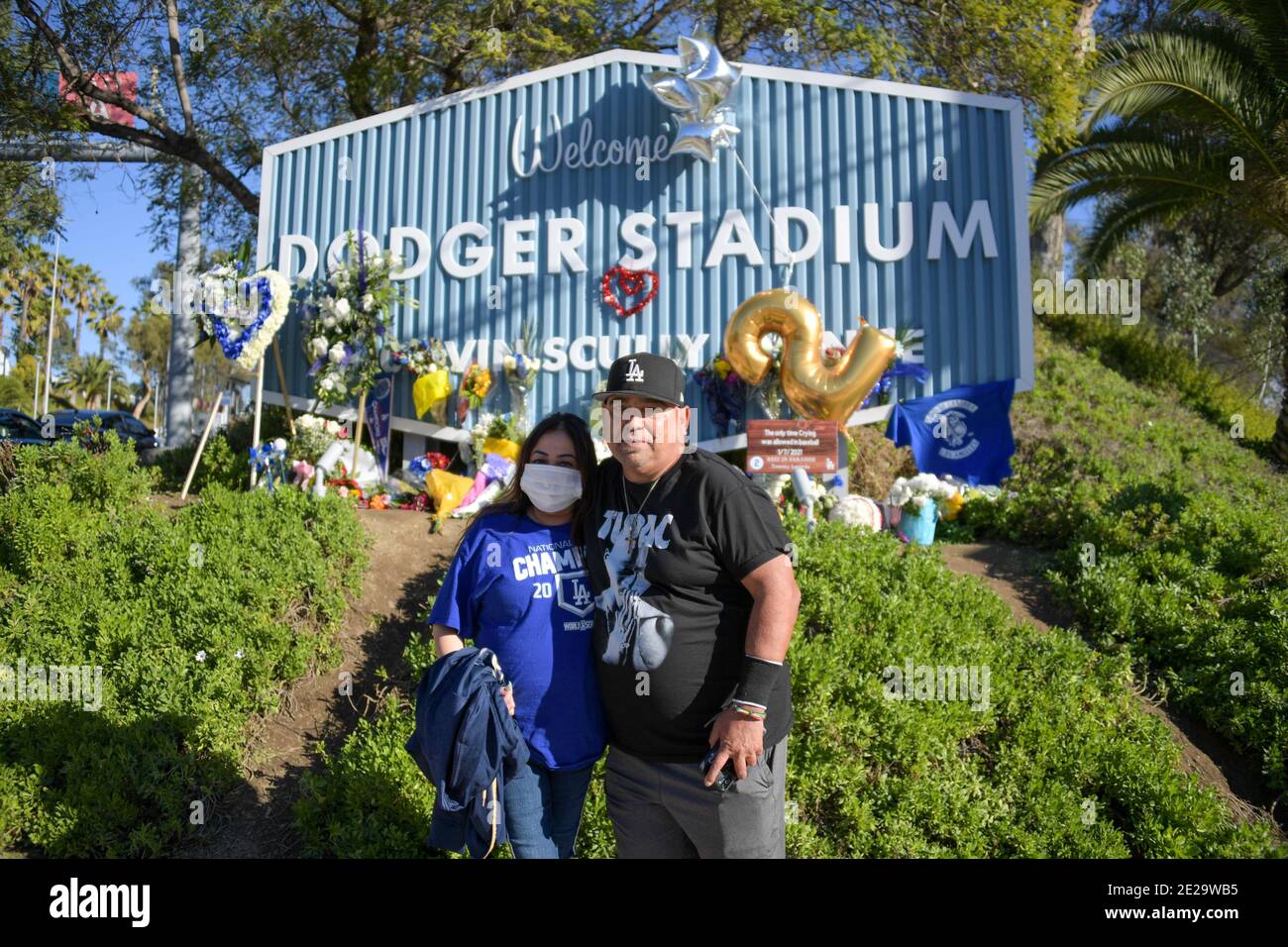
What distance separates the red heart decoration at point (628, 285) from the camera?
1046 centimetres

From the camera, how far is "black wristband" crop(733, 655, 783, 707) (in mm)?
2754

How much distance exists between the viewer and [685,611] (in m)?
2.87

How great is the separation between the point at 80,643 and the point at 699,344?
249 inches

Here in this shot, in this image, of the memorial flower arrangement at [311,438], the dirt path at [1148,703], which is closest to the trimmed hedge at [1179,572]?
the dirt path at [1148,703]

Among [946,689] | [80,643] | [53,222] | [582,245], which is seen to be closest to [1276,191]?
[582,245]

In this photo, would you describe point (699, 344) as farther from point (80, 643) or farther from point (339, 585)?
point (80, 643)

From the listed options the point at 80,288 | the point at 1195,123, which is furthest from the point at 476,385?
the point at 80,288

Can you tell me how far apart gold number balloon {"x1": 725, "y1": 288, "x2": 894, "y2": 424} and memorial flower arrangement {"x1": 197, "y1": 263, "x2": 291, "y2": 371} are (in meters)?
4.47

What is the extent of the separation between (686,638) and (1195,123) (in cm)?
1426

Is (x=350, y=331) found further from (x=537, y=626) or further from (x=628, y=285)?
(x=537, y=626)

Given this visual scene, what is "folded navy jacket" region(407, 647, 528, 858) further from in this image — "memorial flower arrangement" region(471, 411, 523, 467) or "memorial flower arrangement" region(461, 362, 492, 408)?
"memorial flower arrangement" region(461, 362, 492, 408)

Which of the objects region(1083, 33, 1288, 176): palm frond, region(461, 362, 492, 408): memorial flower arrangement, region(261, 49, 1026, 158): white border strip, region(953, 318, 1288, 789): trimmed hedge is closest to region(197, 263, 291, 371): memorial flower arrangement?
region(461, 362, 492, 408): memorial flower arrangement

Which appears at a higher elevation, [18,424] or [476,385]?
[18,424]

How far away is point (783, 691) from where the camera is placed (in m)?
2.96
